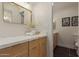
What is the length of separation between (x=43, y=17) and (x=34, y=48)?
544 millimetres

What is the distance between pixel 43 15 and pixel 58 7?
301 mm

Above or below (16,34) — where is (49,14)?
above

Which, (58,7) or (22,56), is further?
(58,7)

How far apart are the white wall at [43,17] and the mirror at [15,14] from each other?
0.38 ft

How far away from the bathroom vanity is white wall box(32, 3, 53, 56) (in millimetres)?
133

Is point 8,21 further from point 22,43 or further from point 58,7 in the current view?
point 58,7

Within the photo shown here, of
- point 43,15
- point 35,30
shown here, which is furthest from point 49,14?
point 35,30

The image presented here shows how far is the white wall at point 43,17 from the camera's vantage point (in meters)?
1.91

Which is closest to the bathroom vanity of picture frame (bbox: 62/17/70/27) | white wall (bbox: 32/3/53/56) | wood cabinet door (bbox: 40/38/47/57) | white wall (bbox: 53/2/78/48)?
wood cabinet door (bbox: 40/38/47/57)

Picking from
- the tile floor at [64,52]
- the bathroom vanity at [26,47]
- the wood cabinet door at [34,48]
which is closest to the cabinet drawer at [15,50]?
the bathroom vanity at [26,47]

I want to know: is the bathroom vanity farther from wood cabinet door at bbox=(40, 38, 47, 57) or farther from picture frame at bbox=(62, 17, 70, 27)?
picture frame at bbox=(62, 17, 70, 27)

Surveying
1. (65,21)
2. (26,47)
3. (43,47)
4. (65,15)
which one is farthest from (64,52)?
(26,47)

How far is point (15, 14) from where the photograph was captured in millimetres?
1826

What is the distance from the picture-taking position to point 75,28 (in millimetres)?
1995
